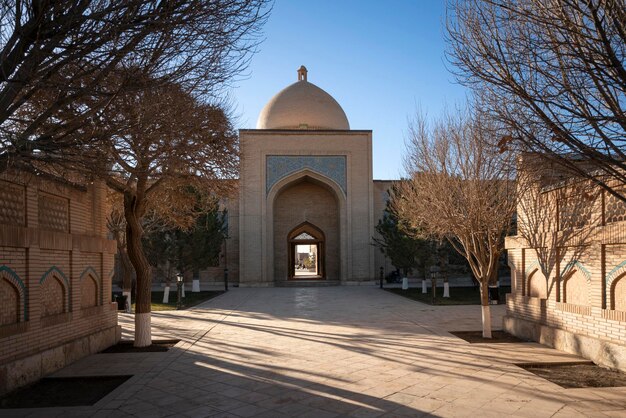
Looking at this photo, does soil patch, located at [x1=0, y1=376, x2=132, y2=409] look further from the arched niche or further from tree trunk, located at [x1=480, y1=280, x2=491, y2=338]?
the arched niche

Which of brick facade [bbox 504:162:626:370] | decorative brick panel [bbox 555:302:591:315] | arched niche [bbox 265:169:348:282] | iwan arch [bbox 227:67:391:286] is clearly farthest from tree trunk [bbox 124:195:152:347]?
arched niche [bbox 265:169:348:282]

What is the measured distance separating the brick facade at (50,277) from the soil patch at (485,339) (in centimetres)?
613

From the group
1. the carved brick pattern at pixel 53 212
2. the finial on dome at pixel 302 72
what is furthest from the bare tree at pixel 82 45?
the finial on dome at pixel 302 72

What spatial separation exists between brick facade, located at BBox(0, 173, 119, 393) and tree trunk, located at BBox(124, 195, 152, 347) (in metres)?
0.59

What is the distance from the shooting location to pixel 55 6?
3971mm

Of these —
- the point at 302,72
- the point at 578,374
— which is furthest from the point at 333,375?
the point at 302,72

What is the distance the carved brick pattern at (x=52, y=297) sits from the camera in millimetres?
7046

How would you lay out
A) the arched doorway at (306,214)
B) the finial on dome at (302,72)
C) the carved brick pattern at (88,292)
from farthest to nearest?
1. the finial on dome at (302,72)
2. the arched doorway at (306,214)
3. the carved brick pattern at (88,292)

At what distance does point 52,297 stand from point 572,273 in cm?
745

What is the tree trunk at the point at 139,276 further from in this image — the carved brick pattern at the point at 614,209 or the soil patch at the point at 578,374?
the carved brick pattern at the point at 614,209

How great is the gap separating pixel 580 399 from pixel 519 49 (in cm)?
355

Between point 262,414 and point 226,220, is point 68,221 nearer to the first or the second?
point 262,414

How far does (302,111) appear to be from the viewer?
24.7 meters

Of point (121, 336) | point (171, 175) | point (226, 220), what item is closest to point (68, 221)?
point (171, 175)
